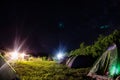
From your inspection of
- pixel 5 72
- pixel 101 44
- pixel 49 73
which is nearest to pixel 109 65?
pixel 49 73

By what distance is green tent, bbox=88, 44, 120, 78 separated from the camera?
42.5 feet

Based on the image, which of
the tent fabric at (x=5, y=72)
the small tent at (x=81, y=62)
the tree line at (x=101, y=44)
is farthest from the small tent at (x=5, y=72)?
the small tent at (x=81, y=62)

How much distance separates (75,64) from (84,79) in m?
7.94

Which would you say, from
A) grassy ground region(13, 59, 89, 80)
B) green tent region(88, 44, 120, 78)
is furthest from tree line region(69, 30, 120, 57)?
green tent region(88, 44, 120, 78)

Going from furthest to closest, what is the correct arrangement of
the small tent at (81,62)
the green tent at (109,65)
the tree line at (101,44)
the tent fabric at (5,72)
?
the small tent at (81,62) → the tree line at (101,44) → the green tent at (109,65) → the tent fabric at (5,72)

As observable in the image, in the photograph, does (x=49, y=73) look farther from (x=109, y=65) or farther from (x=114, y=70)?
(x=114, y=70)

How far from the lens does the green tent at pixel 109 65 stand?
13.0 meters

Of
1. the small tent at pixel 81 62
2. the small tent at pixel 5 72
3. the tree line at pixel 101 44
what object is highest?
the tree line at pixel 101 44

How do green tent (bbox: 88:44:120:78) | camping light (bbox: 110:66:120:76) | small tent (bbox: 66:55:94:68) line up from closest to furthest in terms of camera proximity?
camping light (bbox: 110:66:120:76) < green tent (bbox: 88:44:120:78) < small tent (bbox: 66:55:94:68)

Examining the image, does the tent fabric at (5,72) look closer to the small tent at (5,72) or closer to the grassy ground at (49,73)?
the small tent at (5,72)

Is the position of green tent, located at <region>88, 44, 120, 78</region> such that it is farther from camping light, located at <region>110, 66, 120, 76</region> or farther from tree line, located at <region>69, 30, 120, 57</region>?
tree line, located at <region>69, 30, 120, 57</region>

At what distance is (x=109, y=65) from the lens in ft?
45.2

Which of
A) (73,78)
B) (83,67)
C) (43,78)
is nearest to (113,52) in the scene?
(73,78)

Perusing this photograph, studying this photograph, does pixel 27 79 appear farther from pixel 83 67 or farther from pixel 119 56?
pixel 83 67
